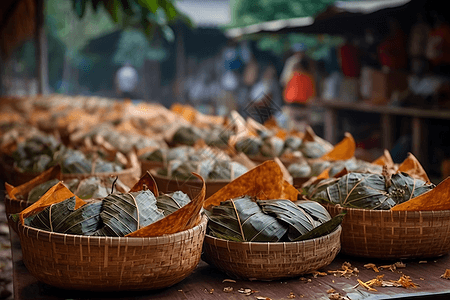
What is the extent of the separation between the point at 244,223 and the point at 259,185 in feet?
1.11

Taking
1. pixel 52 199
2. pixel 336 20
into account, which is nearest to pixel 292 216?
pixel 52 199

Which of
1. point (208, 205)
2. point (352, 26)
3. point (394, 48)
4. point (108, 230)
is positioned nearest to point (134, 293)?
point (108, 230)

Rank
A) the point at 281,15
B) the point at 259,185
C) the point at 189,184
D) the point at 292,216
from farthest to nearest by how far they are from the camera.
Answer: the point at 281,15 < the point at 189,184 < the point at 259,185 < the point at 292,216

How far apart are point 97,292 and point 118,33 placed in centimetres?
2184

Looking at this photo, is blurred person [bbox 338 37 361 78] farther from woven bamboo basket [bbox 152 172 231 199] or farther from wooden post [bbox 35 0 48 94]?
woven bamboo basket [bbox 152 172 231 199]

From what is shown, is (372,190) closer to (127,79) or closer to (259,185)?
(259,185)

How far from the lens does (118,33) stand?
2227 cm

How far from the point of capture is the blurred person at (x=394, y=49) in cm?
812

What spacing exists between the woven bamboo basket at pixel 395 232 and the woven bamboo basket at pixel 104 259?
0.63m

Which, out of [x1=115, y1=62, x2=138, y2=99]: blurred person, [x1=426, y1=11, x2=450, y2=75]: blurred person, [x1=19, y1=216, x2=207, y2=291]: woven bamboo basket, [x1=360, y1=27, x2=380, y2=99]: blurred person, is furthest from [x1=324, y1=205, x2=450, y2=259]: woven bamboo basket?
[x1=115, y1=62, x2=138, y2=99]: blurred person

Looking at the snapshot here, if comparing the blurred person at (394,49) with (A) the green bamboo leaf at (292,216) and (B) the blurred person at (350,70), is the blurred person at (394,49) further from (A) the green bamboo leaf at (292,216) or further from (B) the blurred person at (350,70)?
(A) the green bamboo leaf at (292,216)

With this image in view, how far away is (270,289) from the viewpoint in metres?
1.58

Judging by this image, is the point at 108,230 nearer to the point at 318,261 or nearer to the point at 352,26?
the point at 318,261

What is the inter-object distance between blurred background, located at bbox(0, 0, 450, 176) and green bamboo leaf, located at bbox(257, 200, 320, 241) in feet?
2.53
